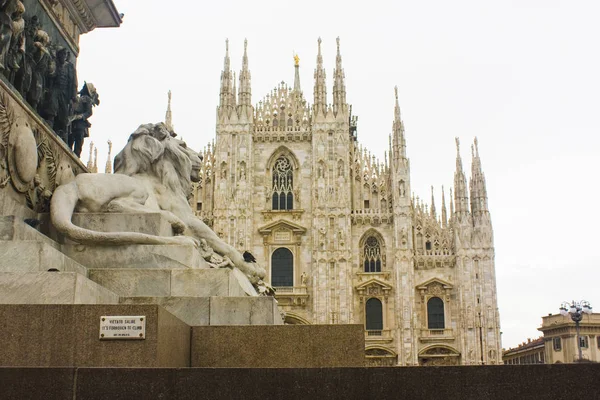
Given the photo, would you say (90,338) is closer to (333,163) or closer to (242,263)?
(242,263)

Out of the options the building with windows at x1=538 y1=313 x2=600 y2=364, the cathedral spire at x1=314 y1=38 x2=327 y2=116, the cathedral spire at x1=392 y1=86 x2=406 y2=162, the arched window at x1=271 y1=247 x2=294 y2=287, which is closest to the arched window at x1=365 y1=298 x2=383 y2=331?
the arched window at x1=271 y1=247 x2=294 y2=287

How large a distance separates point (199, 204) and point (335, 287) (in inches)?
317

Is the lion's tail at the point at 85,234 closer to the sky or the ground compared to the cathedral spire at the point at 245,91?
closer to the ground

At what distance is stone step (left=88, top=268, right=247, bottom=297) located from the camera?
582 cm

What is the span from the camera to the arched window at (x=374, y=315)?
3572 centimetres

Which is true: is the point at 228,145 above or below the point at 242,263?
above

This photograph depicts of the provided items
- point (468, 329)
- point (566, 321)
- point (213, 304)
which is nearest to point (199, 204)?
point (468, 329)

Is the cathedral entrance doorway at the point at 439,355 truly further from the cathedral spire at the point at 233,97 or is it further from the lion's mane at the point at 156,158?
the lion's mane at the point at 156,158

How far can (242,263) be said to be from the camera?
→ 727cm

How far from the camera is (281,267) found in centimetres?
3650

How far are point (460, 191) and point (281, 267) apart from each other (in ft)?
30.9

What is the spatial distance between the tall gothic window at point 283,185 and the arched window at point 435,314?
8125 millimetres

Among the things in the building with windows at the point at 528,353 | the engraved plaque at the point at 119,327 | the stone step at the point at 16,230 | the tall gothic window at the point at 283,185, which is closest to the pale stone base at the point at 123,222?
the stone step at the point at 16,230

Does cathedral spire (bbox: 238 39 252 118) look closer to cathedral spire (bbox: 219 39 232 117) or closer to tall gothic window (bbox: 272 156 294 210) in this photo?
cathedral spire (bbox: 219 39 232 117)
